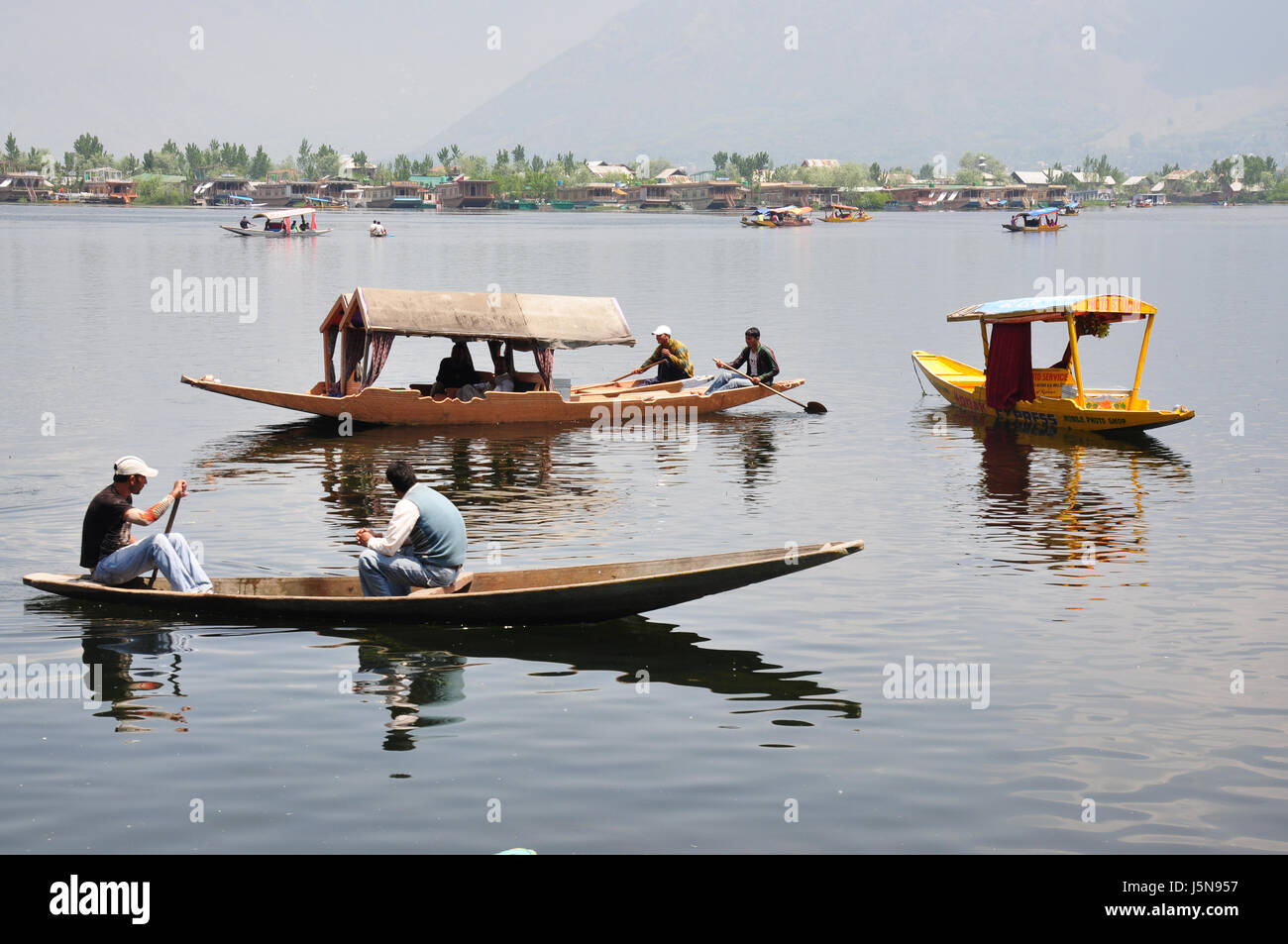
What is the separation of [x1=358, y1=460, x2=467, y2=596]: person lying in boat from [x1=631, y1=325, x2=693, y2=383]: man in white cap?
16.3m

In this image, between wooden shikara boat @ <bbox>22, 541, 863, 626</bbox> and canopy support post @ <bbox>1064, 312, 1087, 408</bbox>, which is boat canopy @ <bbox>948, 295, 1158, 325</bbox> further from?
wooden shikara boat @ <bbox>22, 541, 863, 626</bbox>

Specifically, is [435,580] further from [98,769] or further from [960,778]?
[960,778]

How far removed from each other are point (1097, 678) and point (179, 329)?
4173 cm

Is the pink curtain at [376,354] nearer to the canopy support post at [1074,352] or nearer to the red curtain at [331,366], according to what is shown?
the red curtain at [331,366]
